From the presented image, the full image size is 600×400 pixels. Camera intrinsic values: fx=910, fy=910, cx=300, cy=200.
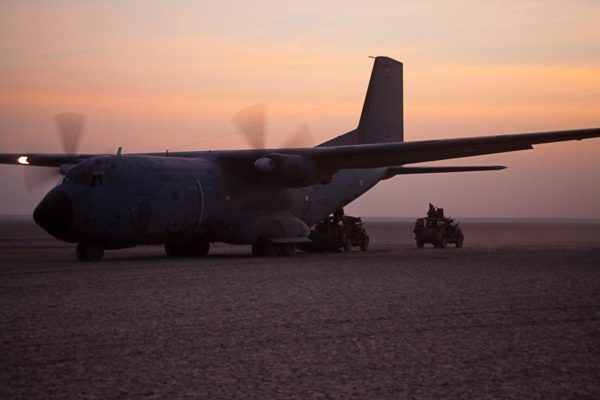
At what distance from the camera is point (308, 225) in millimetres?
33469

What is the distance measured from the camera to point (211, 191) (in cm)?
2845

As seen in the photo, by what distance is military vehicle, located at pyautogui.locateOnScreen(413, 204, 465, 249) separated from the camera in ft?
130

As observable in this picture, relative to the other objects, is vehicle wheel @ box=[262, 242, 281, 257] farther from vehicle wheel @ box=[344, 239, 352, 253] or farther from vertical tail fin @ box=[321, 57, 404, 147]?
vertical tail fin @ box=[321, 57, 404, 147]

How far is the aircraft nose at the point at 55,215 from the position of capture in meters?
24.0

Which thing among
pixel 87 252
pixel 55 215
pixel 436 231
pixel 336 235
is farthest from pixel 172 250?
pixel 436 231

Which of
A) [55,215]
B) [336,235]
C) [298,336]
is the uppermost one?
[55,215]

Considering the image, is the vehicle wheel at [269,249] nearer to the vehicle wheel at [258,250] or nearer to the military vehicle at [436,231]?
the vehicle wheel at [258,250]

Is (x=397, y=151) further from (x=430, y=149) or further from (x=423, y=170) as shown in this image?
(x=423, y=170)

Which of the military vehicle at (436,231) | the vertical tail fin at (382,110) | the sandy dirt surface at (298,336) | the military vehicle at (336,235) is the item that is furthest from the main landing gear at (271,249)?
the military vehicle at (436,231)

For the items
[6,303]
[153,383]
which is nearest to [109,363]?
[153,383]

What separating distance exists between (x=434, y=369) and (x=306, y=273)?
12.2 meters

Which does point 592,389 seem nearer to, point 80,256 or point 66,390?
point 66,390

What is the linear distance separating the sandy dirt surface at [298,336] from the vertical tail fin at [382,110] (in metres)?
16.2

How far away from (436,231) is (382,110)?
6540mm
